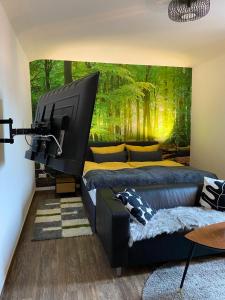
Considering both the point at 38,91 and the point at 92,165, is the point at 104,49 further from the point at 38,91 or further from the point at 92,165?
the point at 92,165

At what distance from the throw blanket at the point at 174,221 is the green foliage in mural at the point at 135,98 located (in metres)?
2.94

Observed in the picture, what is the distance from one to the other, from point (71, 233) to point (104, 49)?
9.46 feet

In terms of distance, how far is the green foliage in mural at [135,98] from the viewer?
16.9 feet

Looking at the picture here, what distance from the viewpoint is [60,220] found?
355cm

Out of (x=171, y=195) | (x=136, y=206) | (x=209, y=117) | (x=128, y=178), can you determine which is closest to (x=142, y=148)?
(x=209, y=117)

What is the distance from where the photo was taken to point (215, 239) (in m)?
1.99

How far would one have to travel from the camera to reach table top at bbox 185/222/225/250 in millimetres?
1921

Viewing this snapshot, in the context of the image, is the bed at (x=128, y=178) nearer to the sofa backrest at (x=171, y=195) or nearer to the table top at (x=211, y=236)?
the sofa backrest at (x=171, y=195)

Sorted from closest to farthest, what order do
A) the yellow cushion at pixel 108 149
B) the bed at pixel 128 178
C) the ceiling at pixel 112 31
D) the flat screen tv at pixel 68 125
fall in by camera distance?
Result: 1. the flat screen tv at pixel 68 125
2. the ceiling at pixel 112 31
3. the bed at pixel 128 178
4. the yellow cushion at pixel 108 149

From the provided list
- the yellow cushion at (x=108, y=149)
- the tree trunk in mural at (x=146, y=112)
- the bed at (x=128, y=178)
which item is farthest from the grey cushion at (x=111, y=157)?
the tree trunk in mural at (x=146, y=112)

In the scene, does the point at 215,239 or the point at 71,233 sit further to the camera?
the point at 71,233

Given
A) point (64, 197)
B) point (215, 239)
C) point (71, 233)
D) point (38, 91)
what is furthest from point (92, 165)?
point (215, 239)

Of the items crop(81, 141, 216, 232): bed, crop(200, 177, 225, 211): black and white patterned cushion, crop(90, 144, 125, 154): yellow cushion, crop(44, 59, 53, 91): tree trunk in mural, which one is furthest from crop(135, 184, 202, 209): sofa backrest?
crop(44, 59, 53, 91): tree trunk in mural

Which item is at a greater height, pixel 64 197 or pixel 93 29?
pixel 93 29
